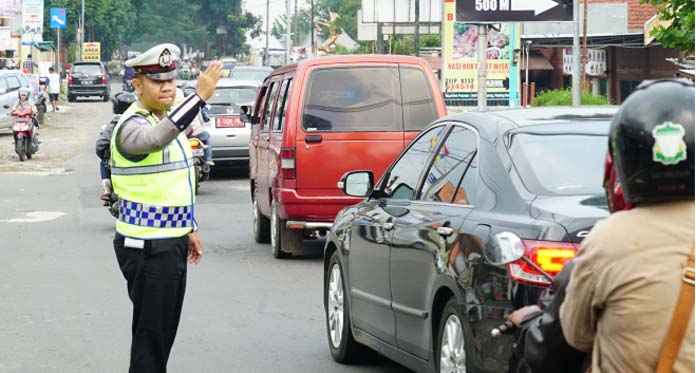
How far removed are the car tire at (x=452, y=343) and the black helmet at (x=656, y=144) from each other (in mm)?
2810

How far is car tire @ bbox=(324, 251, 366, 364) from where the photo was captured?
8273 mm

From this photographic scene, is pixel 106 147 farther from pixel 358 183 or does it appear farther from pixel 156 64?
pixel 156 64

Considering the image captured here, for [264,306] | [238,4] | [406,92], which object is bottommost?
[264,306]

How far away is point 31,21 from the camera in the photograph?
57906mm

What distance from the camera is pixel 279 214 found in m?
13.4

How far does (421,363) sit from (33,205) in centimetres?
1371

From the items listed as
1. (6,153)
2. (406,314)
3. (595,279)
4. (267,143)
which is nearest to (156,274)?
(406,314)

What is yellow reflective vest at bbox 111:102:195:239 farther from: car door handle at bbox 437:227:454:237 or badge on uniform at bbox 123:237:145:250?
car door handle at bbox 437:227:454:237

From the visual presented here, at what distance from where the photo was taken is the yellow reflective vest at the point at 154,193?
6148 mm

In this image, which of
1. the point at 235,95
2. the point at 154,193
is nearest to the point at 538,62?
the point at 235,95

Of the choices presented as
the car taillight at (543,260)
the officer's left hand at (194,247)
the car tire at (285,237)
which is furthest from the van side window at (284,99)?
the car taillight at (543,260)

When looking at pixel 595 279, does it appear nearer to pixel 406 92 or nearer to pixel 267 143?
pixel 406 92

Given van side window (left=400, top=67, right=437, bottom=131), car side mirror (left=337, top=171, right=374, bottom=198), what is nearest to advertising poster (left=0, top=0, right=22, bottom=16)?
van side window (left=400, top=67, right=437, bottom=131)

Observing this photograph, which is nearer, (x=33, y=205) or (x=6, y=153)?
(x=33, y=205)
